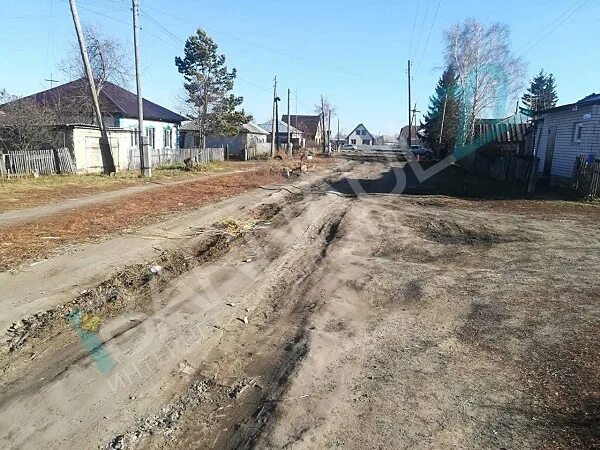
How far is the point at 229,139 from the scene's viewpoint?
50250 millimetres

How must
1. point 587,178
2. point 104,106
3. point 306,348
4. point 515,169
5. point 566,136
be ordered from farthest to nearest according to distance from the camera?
point 104,106
point 515,169
point 566,136
point 587,178
point 306,348

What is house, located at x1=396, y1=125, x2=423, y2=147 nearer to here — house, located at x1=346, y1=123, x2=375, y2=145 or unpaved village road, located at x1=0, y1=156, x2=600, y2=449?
house, located at x1=346, y1=123, x2=375, y2=145

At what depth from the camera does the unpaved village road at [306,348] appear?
3424mm

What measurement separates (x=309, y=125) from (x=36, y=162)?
81939 millimetres

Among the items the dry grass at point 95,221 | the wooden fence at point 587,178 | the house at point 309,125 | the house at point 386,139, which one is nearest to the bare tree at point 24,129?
the dry grass at point 95,221

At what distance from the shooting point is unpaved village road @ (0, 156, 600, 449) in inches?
135

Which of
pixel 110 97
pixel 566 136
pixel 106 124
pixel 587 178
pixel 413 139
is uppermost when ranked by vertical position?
pixel 110 97

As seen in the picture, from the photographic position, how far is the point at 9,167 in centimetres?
1877

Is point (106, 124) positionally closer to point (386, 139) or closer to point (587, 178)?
point (587, 178)

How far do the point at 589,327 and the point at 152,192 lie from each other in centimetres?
1548

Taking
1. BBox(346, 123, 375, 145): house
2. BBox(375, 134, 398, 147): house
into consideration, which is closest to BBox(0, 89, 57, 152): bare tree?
BBox(346, 123, 375, 145): house

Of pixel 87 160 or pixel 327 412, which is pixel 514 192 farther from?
pixel 87 160

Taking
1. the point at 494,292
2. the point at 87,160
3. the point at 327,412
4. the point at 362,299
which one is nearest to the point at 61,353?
the point at 327,412

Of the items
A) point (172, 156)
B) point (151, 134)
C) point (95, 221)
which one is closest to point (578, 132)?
point (95, 221)
